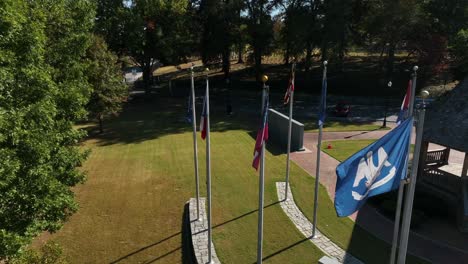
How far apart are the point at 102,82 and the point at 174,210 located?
14.6 meters

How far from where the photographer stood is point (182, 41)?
139 feet

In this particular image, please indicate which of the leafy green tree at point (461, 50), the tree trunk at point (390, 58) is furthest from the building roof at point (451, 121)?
the tree trunk at point (390, 58)

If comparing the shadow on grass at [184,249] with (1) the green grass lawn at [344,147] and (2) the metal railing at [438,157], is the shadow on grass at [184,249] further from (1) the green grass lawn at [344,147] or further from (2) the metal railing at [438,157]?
(2) the metal railing at [438,157]

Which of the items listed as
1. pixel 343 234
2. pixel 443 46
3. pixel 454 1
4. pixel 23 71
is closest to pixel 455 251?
pixel 343 234

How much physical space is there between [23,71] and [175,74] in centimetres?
5805

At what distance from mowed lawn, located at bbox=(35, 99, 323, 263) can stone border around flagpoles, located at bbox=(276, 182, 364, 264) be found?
340 mm

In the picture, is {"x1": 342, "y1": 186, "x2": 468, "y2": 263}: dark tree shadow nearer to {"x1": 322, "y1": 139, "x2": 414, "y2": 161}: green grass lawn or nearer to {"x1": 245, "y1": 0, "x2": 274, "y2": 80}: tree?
{"x1": 322, "y1": 139, "x2": 414, "y2": 161}: green grass lawn

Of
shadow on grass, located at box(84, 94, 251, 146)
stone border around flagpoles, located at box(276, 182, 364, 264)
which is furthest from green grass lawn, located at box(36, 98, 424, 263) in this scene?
shadow on grass, located at box(84, 94, 251, 146)

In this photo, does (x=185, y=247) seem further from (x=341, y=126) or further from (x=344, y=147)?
(x=341, y=126)

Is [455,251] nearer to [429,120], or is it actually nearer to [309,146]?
[429,120]

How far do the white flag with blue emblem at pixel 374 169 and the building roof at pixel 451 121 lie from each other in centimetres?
863

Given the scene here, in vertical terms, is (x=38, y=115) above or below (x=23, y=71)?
below

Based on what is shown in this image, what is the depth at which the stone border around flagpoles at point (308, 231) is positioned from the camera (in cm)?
1207

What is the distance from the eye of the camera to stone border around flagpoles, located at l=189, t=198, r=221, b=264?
12.0 metres
